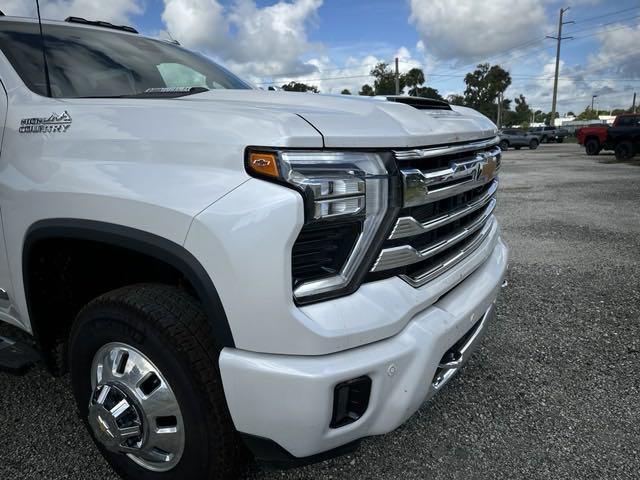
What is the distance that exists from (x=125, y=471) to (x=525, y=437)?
1741 mm

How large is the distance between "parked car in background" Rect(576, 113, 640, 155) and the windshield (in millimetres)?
21467

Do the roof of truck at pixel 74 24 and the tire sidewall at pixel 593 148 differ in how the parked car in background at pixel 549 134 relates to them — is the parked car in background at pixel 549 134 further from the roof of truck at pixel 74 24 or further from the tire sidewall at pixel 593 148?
the roof of truck at pixel 74 24

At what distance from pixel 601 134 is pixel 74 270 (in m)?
23.9

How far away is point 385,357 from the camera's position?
1500mm

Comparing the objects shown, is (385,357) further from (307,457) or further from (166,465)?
(166,465)

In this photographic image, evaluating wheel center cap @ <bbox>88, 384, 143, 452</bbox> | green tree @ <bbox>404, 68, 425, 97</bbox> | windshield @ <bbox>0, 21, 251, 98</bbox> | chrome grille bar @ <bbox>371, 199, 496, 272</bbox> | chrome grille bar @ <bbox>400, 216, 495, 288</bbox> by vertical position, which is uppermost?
green tree @ <bbox>404, 68, 425, 97</bbox>

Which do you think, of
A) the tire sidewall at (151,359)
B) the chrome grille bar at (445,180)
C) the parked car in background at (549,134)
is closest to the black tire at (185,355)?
the tire sidewall at (151,359)

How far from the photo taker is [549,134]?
136 ft

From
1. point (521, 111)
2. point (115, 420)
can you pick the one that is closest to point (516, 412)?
point (115, 420)

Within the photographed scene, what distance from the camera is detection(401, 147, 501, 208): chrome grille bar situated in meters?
1.58

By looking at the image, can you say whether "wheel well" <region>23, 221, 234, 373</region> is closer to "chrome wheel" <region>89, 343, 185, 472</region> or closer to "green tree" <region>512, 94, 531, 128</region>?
"chrome wheel" <region>89, 343, 185, 472</region>

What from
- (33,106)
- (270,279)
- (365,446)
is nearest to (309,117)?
(270,279)

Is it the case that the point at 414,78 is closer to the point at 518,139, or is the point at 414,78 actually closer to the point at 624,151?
the point at 518,139

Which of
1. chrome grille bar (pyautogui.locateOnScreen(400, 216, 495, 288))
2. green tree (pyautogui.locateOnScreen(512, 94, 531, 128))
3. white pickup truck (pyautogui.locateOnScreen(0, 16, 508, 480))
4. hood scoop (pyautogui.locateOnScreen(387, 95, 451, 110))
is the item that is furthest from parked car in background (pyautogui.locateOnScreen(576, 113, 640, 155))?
green tree (pyautogui.locateOnScreen(512, 94, 531, 128))
